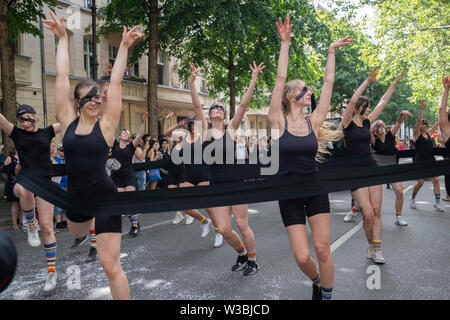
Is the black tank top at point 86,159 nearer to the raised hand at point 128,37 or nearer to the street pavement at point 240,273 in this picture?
the raised hand at point 128,37

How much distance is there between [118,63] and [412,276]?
3895 mm

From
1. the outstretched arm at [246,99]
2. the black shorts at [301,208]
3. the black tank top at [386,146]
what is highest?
the outstretched arm at [246,99]

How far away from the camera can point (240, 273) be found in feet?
15.4

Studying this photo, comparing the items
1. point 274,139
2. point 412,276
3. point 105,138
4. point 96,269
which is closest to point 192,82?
point 274,139

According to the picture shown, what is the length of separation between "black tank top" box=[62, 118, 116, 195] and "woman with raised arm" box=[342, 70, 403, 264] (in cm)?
324

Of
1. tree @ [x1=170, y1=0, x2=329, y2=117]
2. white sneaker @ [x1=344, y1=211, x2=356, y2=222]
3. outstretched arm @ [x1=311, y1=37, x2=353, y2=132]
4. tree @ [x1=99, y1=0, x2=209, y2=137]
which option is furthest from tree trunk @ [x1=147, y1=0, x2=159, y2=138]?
outstretched arm @ [x1=311, y1=37, x2=353, y2=132]

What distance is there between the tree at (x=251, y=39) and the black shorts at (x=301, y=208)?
11814 millimetres

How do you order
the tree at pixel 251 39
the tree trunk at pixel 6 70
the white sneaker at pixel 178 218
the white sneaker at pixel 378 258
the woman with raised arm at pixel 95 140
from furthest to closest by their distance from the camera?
the tree at pixel 251 39 < the tree trunk at pixel 6 70 < the white sneaker at pixel 178 218 < the white sneaker at pixel 378 258 < the woman with raised arm at pixel 95 140

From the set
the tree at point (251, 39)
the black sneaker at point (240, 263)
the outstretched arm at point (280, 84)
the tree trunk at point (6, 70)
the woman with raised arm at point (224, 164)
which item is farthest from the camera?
the tree at point (251, 39)

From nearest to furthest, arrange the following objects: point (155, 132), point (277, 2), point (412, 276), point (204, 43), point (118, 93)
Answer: point (118, 93), point (412, 276), point (155, 132), point (277, 2), point (204, 43)

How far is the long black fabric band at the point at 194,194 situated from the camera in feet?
9.80

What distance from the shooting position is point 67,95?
3.18 metres

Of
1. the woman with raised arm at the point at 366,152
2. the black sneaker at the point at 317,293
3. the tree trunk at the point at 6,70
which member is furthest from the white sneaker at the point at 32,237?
the tree trunk at the point at 6,70
